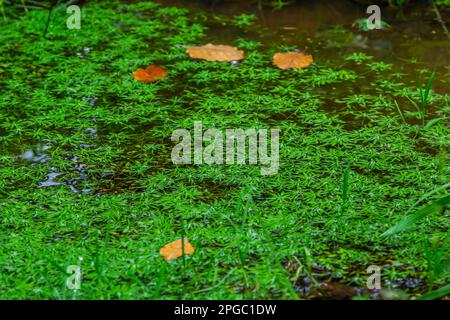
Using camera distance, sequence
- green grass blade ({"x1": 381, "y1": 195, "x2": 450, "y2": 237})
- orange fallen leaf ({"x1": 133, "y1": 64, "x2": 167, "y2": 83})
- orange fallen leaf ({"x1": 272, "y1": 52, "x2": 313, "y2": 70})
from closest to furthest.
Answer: green grass blade ({"x1": 381, "y1": 195, "x2": 450, "y2": 237}) → orange fallen leaf ({"x1": 133, "y1": 64, "x2": 167, "y2": 83}) → orange fallen leaf ({"x1": 272, "y1": 52, "x2": 313, "y2": 70})

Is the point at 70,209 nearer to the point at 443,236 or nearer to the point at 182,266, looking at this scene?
the point at 182,266

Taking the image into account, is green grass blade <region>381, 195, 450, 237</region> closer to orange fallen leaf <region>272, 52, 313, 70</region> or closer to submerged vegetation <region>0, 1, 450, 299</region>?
submerged vegetation <region>0, 1, 450, 299</region>

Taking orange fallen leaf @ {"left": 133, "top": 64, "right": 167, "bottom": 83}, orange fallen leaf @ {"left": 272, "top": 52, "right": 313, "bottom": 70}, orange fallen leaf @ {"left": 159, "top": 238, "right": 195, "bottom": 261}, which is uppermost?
orange fallen leaf @ {"left": 272, "top": 52, "right": 313, "bottom": 70}

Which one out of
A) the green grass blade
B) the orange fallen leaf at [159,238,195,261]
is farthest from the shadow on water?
the orange fallen leaf at [159,238,195,261]

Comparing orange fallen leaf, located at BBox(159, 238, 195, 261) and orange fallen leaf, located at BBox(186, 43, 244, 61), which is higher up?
orange fallen leaf, located at BBox(186, 43, 244, 61)

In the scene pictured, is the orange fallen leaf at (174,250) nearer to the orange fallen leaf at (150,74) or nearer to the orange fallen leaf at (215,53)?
the orange fallen leaf at (150,74)

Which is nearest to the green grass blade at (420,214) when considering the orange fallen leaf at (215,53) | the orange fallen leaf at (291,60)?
the orange fallen leaf at (291,60)

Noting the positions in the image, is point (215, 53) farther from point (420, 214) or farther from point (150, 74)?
point (420, 214)
